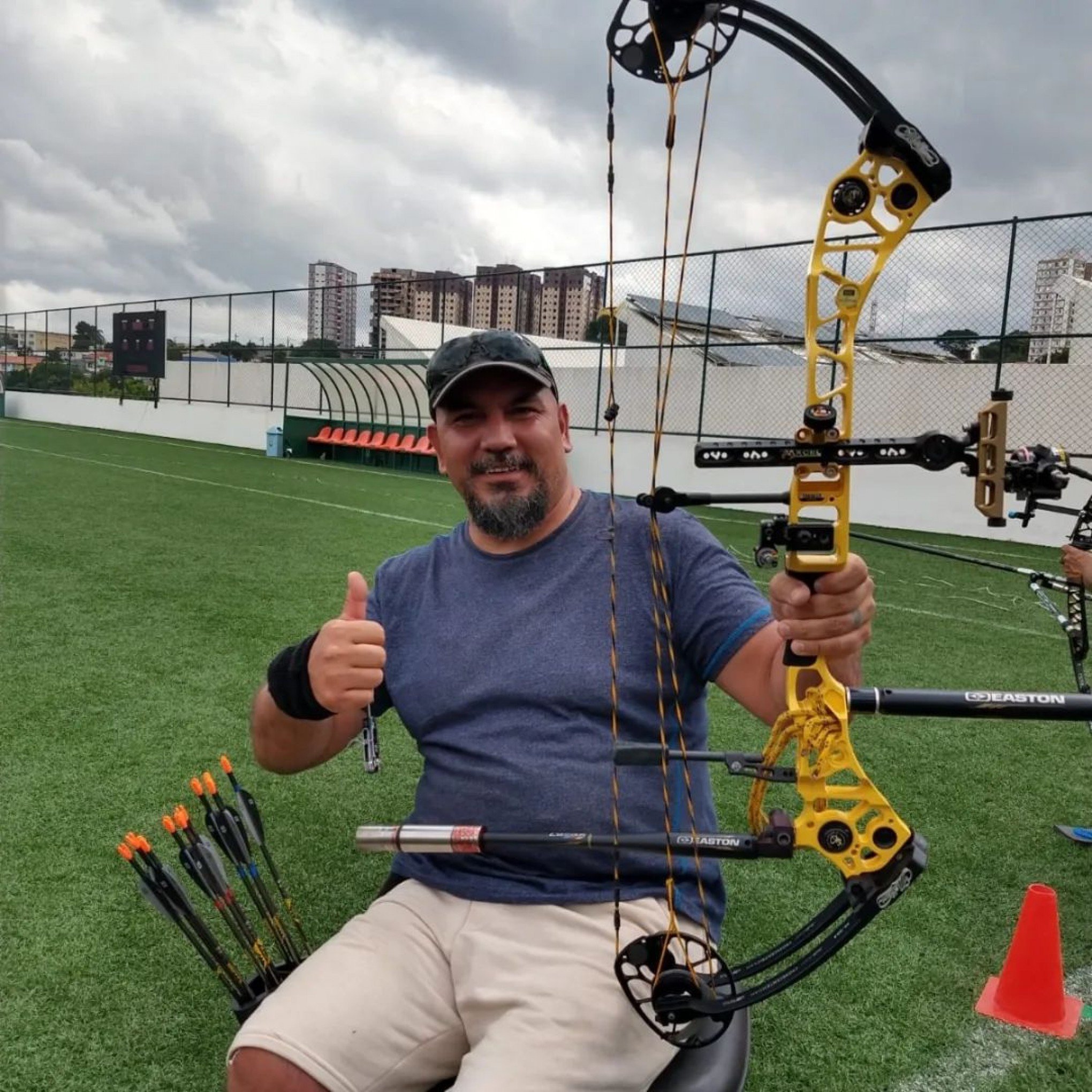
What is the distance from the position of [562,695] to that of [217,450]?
21.3m

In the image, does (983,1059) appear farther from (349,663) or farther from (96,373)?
(96,373)

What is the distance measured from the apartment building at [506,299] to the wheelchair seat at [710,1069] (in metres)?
15.0

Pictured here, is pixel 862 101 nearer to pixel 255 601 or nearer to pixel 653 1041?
pixel 653 1041

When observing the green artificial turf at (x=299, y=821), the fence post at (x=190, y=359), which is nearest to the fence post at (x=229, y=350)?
the fence post at (x=190, y=359)

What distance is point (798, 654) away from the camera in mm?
1374

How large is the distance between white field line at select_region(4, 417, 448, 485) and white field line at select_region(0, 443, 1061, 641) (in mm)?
3215

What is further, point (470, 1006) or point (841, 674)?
point (470, 1006)

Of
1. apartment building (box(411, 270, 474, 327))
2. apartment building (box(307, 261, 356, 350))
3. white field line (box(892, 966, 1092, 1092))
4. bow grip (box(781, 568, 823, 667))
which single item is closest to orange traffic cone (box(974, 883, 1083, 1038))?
white field line (box(892, 966, 1092, 1092))

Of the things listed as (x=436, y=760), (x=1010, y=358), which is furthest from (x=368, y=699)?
(x=1010, y=358)

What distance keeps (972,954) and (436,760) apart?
1.67 metres

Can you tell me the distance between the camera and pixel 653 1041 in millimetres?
1496

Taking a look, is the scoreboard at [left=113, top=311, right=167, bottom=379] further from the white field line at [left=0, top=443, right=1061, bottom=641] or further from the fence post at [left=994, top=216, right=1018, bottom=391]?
the fence post at [left=994, top=216, right=1018, bottom=391]

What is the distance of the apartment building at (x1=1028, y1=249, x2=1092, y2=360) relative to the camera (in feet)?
34.7

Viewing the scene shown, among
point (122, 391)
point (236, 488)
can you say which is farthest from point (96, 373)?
point (236, 488)
